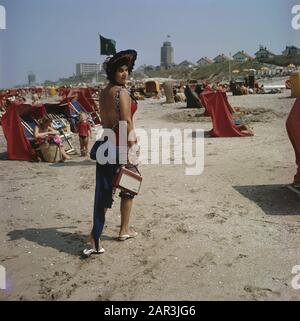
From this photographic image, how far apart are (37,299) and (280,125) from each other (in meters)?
11.4

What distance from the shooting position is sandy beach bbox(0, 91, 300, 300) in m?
3.38

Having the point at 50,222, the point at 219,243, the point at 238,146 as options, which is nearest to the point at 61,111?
the point at 238,146

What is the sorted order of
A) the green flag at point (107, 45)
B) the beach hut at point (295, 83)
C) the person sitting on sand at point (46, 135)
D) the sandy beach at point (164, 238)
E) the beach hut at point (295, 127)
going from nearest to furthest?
the sandy beach at point (164, 238) < the beach hut at point (295, 127) < the person sitting on sand at point (46, 135) < the green flag at point (107, 45) < the beach hut at point (295, 83)

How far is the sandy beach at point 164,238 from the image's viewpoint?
338cm

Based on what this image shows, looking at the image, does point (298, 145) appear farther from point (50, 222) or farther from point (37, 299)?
point (37, 299)

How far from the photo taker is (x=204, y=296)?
321cm

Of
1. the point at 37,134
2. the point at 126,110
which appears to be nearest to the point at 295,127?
the point at 126,110

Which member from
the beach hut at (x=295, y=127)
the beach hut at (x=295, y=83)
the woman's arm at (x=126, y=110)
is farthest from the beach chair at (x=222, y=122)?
the beach hut at (x=295, y=83)

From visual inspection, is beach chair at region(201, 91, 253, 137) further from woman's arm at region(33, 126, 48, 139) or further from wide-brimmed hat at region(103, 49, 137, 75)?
wide-brimmed hat at region(103, 49, 137, 75)

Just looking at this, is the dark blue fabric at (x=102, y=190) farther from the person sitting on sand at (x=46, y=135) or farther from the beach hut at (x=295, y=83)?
the beach hut at (x=295, y=83)

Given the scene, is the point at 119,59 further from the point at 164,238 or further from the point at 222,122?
the point at 222,122

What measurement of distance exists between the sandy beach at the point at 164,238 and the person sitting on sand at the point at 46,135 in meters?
1.42

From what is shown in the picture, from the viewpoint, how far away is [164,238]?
174 inches

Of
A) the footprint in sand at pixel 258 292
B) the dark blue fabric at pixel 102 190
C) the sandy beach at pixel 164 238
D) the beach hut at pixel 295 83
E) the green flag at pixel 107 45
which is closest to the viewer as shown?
the footprint in sand at pixel 258 292
